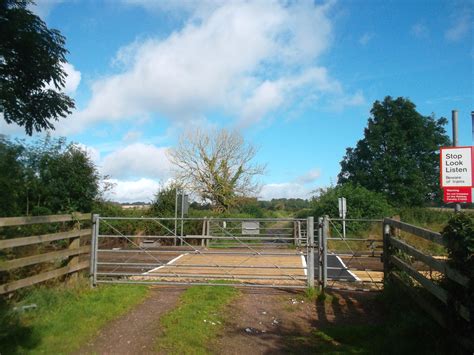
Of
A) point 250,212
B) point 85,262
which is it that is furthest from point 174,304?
point 250,212

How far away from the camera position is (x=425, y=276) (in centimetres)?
627

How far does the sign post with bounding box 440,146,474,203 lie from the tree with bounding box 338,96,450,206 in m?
29.7

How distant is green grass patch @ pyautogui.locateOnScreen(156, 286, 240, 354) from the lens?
219 inches

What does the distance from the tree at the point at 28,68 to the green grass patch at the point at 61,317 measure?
181 inches

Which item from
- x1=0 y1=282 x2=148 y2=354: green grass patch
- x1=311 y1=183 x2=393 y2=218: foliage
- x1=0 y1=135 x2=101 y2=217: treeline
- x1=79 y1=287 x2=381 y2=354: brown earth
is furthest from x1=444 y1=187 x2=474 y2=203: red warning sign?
x1=311 y1=183 x2=393 y2=218: foliage

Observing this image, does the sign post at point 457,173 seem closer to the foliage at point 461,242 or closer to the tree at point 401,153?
the foliage at point 461,242

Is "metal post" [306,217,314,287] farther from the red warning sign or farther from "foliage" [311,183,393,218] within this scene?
"foliage" [311,183,393,218]

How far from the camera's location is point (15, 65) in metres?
9.84

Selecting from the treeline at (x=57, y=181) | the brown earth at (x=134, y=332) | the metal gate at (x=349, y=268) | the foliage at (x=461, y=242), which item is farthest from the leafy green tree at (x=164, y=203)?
the foliage at (x=461, y=242)

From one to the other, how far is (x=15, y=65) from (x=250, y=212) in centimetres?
2292

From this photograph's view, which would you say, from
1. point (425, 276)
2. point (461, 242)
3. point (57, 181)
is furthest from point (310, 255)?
point (57, 181)

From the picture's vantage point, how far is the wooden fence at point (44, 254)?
639cm

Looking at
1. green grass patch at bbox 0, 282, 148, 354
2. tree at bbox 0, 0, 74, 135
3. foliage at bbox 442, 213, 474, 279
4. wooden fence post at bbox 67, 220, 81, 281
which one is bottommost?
green grass patch at bbox 0, 282, 148, 354

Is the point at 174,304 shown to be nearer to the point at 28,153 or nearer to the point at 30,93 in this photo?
the point at 30,93
